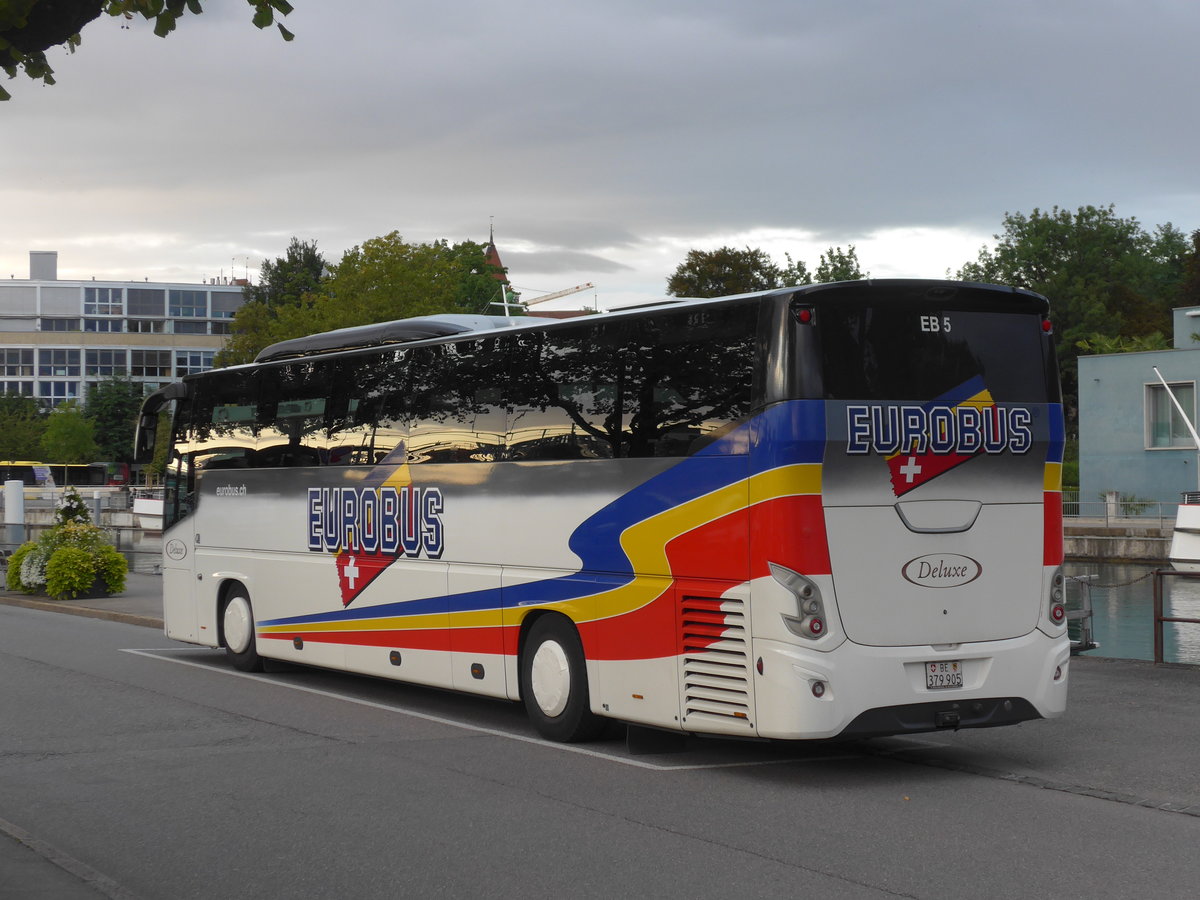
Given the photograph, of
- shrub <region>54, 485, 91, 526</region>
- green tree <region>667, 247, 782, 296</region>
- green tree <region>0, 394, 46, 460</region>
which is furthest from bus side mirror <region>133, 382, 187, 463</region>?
green tree <region>0, 394, 46, 460</region>

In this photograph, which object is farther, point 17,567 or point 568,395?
point 17,567

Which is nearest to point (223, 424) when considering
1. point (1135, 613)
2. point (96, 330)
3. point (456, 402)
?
point (456, 402)

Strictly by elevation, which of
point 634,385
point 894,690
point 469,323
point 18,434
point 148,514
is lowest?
point 894,690

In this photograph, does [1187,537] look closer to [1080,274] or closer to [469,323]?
[469,323]

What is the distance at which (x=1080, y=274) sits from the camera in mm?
93312

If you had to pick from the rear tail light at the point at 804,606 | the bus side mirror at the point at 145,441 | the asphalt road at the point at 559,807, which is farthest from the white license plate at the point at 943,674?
the bus side mirror at the point at 145,441

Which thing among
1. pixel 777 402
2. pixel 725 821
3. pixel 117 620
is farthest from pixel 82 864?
pixel 117 620

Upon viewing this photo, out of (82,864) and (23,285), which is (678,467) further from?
(23,285)

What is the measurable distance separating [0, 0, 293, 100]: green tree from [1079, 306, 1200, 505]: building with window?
47107 millimetres

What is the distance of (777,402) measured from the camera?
30.3ft

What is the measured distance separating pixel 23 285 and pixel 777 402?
162m

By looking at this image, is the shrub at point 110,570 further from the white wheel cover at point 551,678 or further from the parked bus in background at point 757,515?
the white wheel cover at point 551,678

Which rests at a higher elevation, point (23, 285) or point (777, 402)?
point (23, 285)

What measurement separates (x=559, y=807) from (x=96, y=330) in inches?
6333
